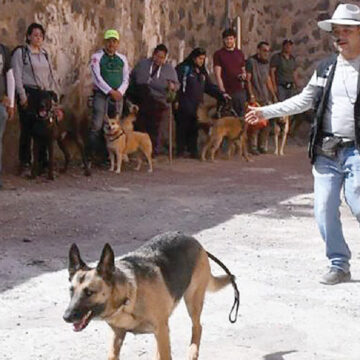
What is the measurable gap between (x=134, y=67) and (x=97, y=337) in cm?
859

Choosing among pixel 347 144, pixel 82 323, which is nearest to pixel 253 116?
pixel 347 144

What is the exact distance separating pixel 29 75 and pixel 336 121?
5.45 metres

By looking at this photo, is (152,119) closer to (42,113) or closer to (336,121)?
(42,113)

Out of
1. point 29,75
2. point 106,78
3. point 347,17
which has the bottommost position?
point 106,78

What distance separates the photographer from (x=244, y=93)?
46.5 feet

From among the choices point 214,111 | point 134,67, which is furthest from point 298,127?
point 134,67

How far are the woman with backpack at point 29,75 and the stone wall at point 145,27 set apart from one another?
32 cm

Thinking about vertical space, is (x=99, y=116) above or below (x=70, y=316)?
below

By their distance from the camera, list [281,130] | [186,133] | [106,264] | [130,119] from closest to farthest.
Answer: [106,264] < [130,119] < [186,133] < [281,130]

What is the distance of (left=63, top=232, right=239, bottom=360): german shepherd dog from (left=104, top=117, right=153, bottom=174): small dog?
6.99 m

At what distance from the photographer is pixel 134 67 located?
13.0m

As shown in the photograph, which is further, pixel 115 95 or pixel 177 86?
pixel 177 86

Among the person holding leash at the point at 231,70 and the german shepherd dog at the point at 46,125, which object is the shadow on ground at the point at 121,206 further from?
the person holding leash at the point at 231,70

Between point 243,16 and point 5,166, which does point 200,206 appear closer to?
point 5,166
